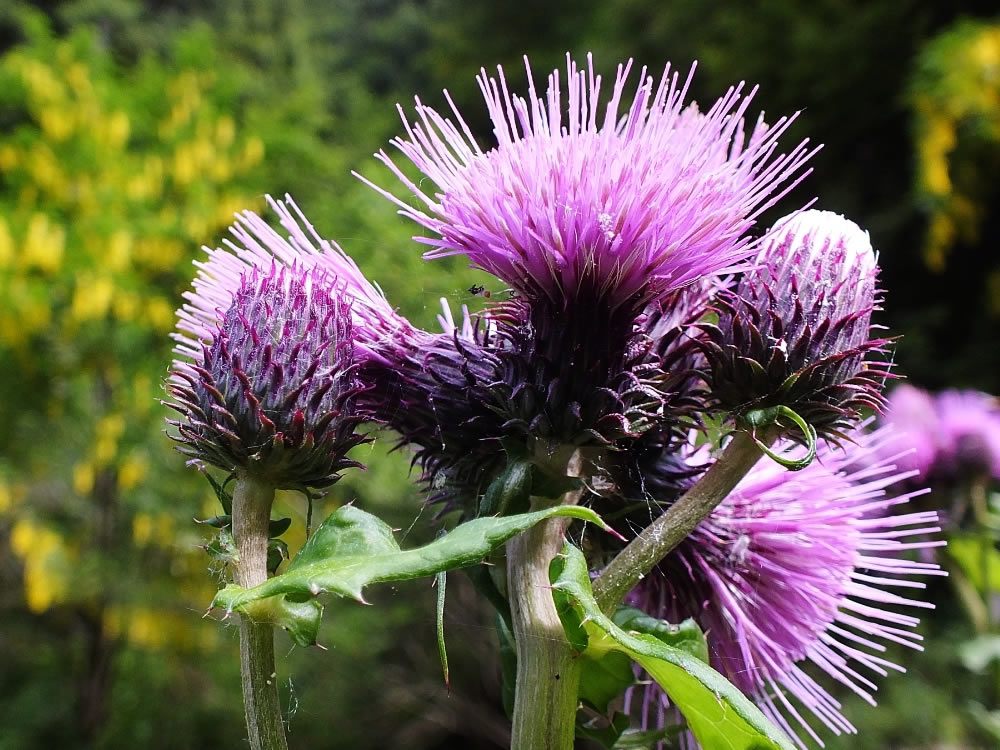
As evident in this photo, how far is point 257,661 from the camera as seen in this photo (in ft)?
3.21

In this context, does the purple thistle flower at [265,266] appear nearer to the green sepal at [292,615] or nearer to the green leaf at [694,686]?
the green sepal at [292,615]

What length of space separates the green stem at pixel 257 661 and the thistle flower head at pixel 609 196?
466 mm

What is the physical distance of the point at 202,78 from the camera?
25.5 ft

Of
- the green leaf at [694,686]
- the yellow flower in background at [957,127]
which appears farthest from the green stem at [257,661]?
the yellow flower in background at [957,127]

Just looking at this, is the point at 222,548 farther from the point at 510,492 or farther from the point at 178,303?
the point at 178,303

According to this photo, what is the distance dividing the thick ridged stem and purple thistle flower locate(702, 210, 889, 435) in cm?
33

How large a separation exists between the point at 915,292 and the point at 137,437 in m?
7.45

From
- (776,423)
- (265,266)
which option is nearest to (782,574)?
(776,423)

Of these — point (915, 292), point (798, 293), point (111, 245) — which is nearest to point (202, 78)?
point (111, 245)

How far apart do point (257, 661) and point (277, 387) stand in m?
0.34

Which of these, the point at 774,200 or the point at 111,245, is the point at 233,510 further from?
the point at 111,245

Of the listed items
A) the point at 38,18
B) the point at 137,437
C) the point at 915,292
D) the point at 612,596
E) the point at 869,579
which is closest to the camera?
the point at 612,596

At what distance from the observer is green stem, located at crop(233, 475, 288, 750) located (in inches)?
38.0

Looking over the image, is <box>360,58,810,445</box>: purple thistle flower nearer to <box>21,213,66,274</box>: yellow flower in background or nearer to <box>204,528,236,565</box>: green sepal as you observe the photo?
<box>204,528,236,565</box>: green sepal
